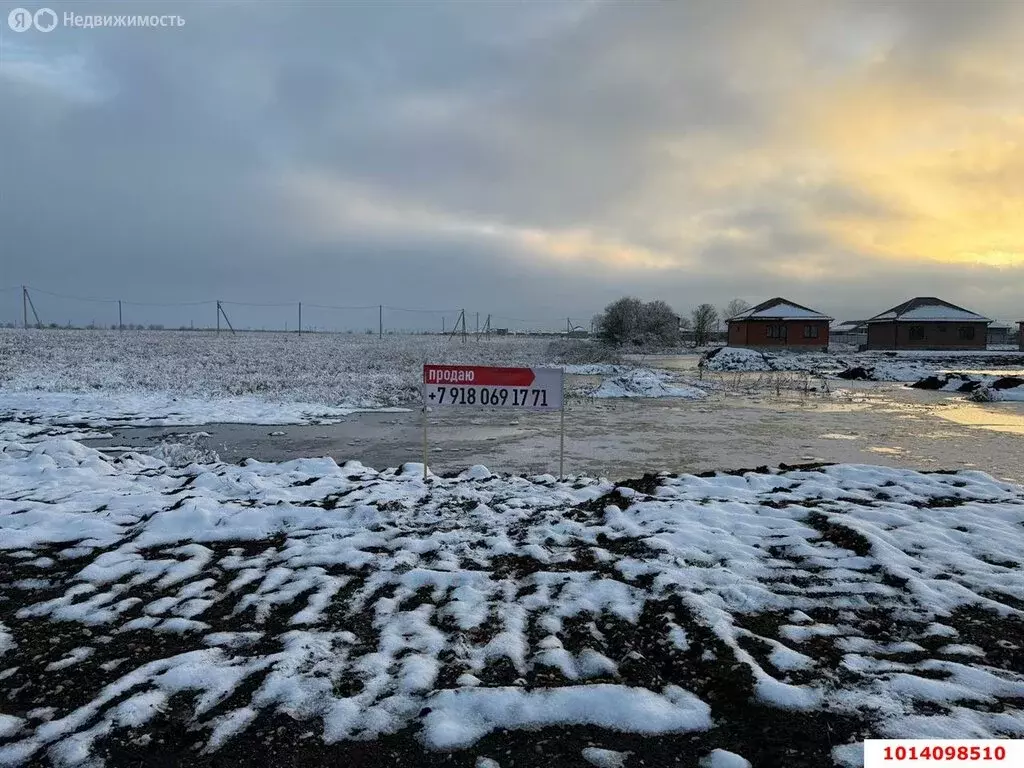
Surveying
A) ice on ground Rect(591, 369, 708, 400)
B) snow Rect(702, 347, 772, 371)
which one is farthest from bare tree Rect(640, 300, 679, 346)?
ice on ground Rect(591, 369, 708, 400)

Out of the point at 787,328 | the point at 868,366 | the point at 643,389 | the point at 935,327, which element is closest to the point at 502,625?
the point at 643,389

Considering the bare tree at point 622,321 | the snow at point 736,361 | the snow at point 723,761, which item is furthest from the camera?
the bare tree at point 622,321

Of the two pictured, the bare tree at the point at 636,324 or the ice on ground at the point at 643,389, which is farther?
the bare tree at the point at 636,324

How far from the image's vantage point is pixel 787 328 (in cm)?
5600

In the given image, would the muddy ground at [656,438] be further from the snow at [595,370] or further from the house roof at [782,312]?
the house roof at [782,312]

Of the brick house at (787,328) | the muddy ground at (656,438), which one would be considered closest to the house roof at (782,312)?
the brick house at (787,328)

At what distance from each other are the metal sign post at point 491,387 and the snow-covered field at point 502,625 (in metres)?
1.31

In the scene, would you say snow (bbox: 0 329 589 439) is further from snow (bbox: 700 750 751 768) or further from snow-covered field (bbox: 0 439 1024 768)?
snow (bbox: 700 750 751 768)

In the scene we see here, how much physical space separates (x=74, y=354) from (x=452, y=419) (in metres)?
28.3

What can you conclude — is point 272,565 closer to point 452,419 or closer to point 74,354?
point 452,419

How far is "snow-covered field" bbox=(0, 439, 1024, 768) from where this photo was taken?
9.98 ft

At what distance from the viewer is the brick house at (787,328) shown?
182ft

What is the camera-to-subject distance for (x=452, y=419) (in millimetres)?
14734

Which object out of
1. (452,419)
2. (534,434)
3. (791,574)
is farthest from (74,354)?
(791,574)
